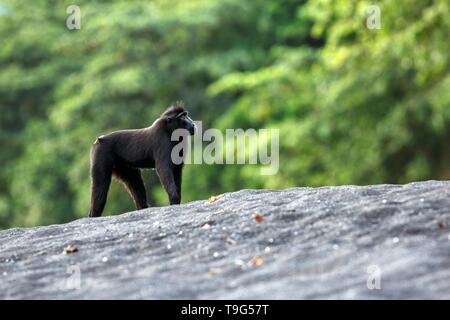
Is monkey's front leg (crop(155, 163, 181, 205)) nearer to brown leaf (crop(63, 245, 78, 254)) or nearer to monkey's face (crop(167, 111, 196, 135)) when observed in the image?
monkey's face (crop(167, 111, 196, 135))

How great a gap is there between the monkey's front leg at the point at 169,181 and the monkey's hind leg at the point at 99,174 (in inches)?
23.4

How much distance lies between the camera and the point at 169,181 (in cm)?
1137

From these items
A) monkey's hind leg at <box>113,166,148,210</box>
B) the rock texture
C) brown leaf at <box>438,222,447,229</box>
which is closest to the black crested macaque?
monkey's hind leg at <box>113,166,148,210</box>

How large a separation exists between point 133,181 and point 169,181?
0.93 metres

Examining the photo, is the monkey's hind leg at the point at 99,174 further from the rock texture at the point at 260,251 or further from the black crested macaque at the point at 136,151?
the rock texture at the point at 260,251

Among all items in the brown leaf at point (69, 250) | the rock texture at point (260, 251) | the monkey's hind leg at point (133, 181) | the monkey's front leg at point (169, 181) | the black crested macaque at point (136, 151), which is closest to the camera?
the rock texture at point (260, 251)

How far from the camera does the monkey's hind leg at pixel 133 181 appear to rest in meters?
12.1

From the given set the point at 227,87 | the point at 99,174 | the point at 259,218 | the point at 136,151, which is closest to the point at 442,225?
the point at 259,218

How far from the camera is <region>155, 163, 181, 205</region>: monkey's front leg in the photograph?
11.3 m

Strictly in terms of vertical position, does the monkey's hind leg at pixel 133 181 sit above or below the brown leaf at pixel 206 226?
above

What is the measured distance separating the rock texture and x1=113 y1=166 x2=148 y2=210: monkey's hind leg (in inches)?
71.6

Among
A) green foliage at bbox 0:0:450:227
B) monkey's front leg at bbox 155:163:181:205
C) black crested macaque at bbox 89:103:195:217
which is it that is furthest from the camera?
green foliage at bbox 0:0:450:227

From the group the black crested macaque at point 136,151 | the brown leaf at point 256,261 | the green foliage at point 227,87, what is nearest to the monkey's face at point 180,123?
the black crested macaque at point 136,151
